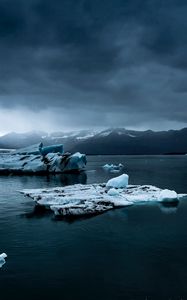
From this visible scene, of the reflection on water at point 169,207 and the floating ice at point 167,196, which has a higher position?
the floating ice at point 167,196

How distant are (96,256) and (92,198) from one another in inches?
468

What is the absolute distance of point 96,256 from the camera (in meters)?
15.5

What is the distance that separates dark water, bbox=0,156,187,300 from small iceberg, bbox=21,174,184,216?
4.16 ft

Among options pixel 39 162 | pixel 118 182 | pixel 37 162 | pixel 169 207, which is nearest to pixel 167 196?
pixel 169 207

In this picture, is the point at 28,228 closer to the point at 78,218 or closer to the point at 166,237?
the point at 78,218

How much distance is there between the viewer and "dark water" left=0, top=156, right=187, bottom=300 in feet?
39.5

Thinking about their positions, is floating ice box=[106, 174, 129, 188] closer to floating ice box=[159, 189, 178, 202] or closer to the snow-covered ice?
floating ice box=[159, 189, 178, 202]

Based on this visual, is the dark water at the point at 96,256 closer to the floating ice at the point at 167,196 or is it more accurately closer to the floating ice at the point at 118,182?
the floating ice at the point at 167,196

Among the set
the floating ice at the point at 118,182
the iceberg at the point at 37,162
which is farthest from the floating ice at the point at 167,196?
the iceberg at the point at 37,162

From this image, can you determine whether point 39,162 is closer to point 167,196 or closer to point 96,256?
point 167,196

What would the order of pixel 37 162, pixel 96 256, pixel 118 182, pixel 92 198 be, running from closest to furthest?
pixel 96 256 < pixel 92 198 < pixel 118 182 < pixel 37 162

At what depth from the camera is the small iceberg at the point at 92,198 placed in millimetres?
24281

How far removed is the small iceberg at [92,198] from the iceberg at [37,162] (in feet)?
105

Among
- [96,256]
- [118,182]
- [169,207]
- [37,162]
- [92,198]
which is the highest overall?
[37,162]
